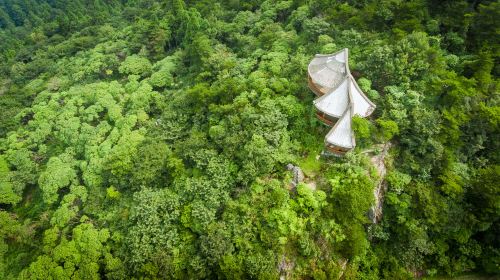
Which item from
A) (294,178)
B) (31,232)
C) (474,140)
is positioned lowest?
(31,232)

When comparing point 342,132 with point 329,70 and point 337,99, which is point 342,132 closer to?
point 337,99

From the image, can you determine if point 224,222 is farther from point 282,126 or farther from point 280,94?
point 280,94

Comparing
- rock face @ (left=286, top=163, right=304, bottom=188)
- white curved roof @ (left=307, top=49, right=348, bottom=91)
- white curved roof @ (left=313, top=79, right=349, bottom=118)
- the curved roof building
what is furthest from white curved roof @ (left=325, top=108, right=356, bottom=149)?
white curved roof @ (left=307, top=49, right=348, bottom=91)

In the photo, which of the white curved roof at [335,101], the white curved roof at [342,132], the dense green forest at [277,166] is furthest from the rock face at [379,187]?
the white curved roof at [335,101]

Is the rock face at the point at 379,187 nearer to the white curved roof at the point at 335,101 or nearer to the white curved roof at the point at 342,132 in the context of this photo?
the white curved roof at the point at 342,132

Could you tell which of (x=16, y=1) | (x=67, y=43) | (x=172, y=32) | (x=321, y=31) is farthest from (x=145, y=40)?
(x=16, y=1)

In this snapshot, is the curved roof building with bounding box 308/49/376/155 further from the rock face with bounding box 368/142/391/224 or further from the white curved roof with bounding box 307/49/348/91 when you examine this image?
the rock face with bounding box 368/142/391/224

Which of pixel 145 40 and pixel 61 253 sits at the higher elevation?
pixel 145 40
